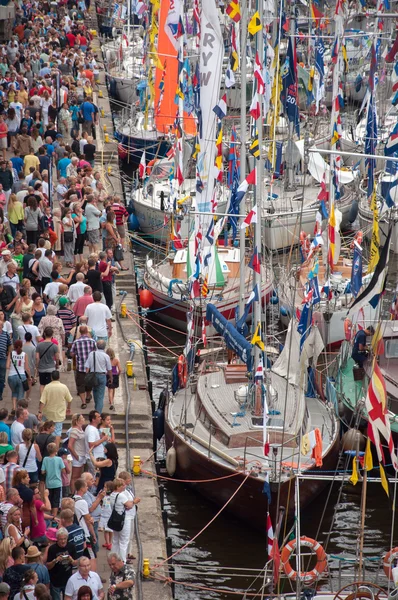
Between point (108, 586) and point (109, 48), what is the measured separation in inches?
1731

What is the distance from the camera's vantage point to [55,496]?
17750 millimetres

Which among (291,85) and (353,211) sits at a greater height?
(291,85)

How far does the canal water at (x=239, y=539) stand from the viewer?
19.6 m

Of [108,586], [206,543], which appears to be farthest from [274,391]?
[108,586]

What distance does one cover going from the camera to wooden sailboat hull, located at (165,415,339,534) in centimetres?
2047

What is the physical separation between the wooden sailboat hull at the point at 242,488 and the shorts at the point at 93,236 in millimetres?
6070

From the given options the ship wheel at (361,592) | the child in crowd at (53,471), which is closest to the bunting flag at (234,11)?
the child in crowd at (53,471)

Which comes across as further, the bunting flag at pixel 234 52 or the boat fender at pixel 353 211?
the boat fender at pixel 353 211

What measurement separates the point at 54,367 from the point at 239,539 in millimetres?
4071

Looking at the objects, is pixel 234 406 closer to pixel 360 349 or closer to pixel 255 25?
pixel 360 349

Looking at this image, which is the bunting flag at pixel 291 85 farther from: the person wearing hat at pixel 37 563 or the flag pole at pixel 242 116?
the person wearing hat at pixel 37 563

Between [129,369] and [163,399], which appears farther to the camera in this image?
[163,399]

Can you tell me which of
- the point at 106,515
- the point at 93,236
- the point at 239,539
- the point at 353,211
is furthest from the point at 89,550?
the point at 353,211

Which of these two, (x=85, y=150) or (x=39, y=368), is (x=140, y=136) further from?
(x=39, y=368)
